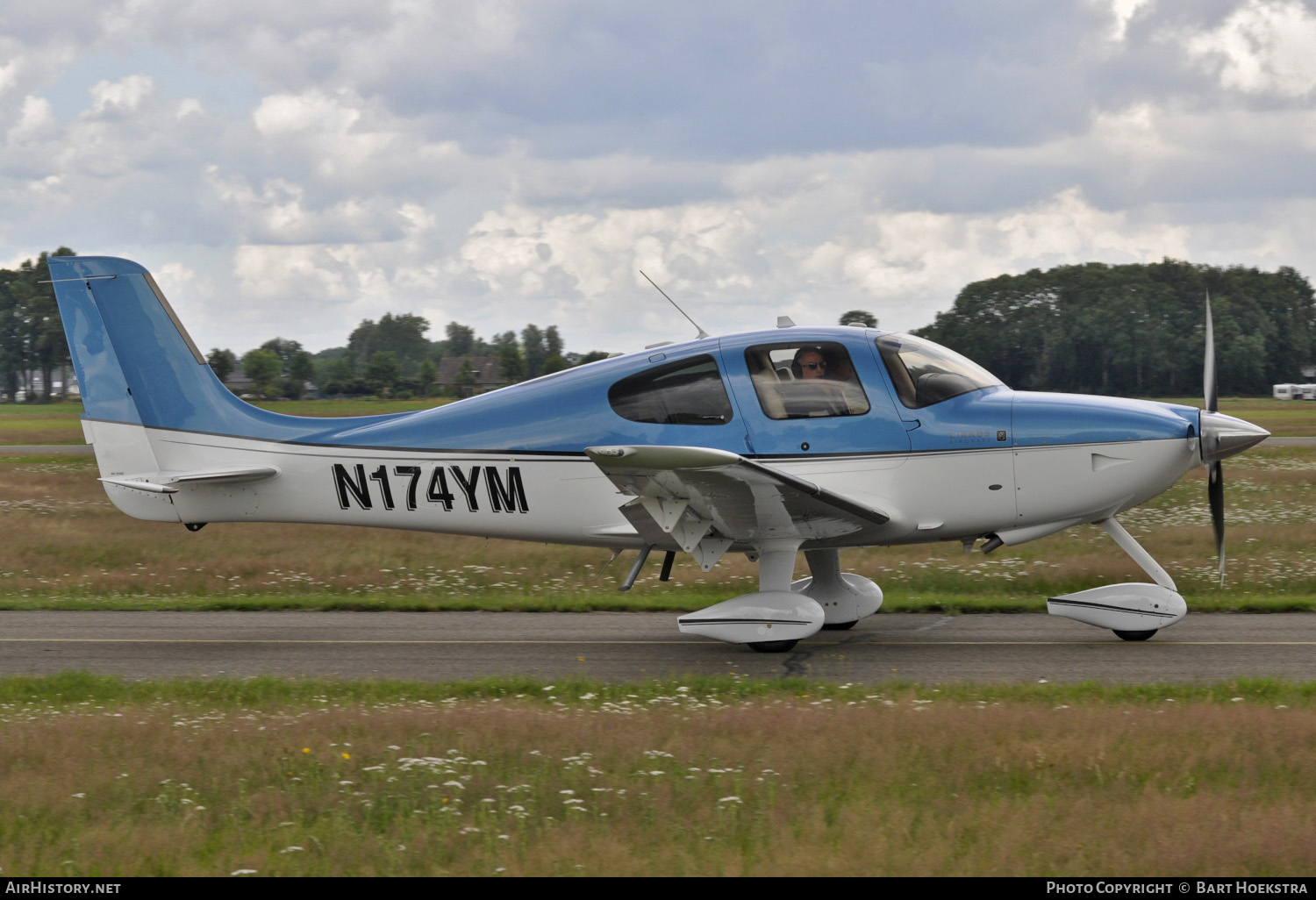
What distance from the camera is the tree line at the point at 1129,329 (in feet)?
100

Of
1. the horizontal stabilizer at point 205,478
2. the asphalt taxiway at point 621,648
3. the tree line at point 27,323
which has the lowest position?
the asphalt taxiway at point 621,648

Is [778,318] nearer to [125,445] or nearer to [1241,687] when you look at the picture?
[1241,687]

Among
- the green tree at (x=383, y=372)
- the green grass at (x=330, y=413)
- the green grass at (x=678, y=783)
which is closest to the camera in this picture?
the green grass at (x=678, y=783)

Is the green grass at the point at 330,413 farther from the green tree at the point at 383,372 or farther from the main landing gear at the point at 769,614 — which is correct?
the main landing gear at the point at 769,614

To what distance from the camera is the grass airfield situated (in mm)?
4887

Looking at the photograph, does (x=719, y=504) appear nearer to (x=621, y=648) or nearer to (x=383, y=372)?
(x=621, y=648)

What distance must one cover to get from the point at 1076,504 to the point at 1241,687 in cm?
217

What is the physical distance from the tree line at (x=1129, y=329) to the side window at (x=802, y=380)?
13413 millimetres

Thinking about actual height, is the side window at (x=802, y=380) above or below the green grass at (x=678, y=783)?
above

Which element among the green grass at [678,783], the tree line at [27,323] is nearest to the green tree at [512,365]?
the green grass at [678,783]

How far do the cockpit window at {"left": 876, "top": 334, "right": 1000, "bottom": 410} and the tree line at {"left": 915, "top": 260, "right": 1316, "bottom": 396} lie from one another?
1281 centimetres

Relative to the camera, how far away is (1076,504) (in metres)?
9.59

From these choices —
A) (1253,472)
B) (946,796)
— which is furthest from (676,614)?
(1253,472)

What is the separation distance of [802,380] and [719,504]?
52.1 inches
